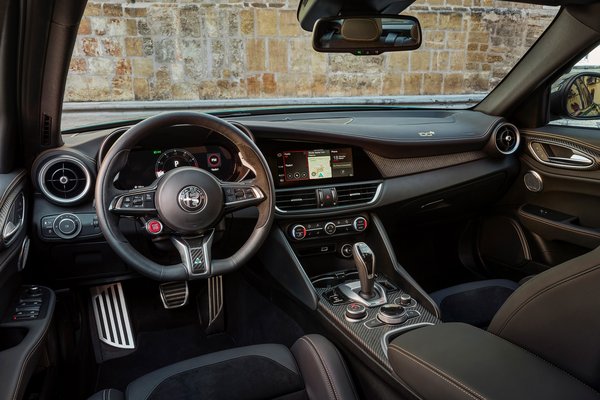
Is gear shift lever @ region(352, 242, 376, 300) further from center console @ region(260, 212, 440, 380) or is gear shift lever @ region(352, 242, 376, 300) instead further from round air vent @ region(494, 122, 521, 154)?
round air vent @ region(494, 122, 521, 154)

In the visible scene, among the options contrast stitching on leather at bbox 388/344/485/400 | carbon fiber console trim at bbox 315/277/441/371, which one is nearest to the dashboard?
carbon fiber console trim at bbox 315/277/441/371

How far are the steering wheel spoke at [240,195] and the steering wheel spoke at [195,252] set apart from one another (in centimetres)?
14

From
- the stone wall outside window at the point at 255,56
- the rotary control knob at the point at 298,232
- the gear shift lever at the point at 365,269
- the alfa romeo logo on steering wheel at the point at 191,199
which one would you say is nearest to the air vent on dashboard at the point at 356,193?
the rotary control knob at the point at 298,232

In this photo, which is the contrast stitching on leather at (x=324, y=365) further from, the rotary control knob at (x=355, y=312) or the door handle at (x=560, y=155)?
the door handle at (x=560, y=155)

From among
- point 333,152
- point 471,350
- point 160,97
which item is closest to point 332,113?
point 333,152

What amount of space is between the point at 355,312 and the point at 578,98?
1.67m

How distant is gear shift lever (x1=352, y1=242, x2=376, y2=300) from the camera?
6.94 ft

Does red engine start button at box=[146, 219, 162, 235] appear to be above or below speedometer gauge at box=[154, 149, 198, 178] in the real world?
below

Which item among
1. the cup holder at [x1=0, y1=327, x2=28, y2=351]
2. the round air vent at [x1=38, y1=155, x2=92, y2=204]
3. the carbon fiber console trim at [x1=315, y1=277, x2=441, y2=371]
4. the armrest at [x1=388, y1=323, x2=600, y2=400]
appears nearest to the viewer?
the armrest at [x1=388, y1=323, x2=600, y2=400]

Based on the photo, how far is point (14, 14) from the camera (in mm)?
1515

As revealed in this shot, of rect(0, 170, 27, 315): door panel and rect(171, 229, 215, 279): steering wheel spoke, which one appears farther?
rect(171, 229, 215, 279): steering wheel spoke

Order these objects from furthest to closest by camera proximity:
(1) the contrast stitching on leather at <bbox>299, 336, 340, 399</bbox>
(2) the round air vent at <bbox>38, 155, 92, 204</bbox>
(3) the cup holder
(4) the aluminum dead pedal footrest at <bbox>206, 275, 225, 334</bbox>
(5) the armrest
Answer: (4) the aluminum dead pedal footrest at <bbox>206, 275, 225, 334</bbox> → (2) the round air vent at <bbox>38, 155, 92, 204</bbox> → (3) the cup holder → (1) the contrast stitching on leather at <bbox>299, 336, 340, 399</bbox> → (5) the armrest

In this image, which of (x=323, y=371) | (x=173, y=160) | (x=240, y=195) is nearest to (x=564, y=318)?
(x=323, y=371)

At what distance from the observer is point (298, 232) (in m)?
2.34
